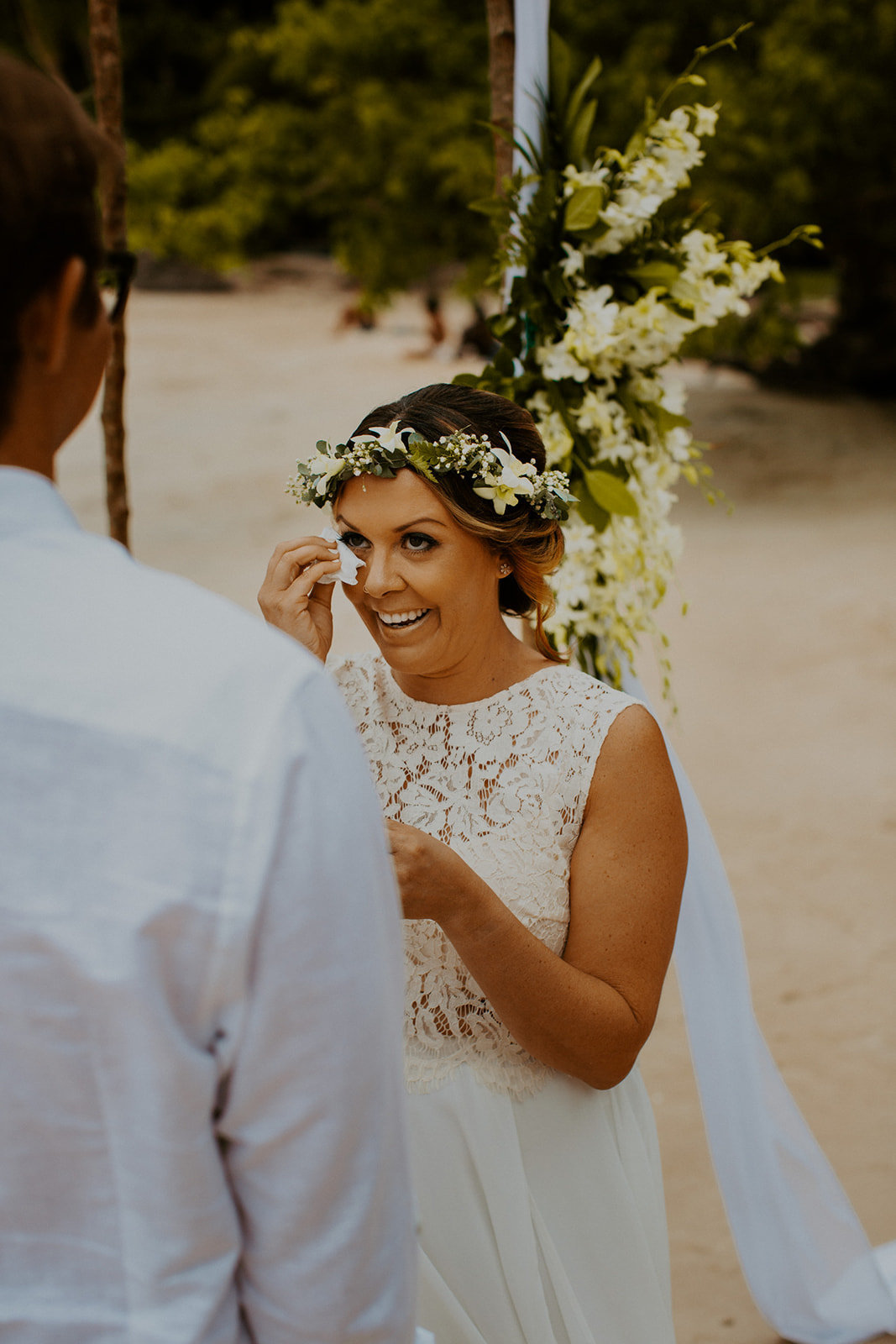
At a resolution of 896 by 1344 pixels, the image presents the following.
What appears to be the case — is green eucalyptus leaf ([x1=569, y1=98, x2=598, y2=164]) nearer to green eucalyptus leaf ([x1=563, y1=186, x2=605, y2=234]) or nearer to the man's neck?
green eucalyptus leaf ([x1=563, y1=186, x2=605, y2=234])

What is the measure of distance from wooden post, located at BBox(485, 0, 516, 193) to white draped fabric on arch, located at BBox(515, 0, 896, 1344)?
0.39 m

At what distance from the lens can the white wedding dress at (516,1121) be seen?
1884mm

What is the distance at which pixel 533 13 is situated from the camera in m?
2.77

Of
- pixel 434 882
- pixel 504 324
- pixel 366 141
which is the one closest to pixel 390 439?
pixel 434 882

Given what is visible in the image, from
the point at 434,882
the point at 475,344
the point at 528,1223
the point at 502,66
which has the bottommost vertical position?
the point at 475,344

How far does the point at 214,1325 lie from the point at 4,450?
27.6 inches

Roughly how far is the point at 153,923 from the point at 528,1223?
1.33 meters

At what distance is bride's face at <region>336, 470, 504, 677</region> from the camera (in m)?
1.96

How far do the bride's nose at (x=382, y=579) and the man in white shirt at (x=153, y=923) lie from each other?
996 mm

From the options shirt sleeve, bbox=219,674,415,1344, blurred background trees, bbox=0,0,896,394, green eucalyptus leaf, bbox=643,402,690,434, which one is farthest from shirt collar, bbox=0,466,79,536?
blurred background trees, bbox=0,0,896,394

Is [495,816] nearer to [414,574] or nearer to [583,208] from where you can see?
[414,574]

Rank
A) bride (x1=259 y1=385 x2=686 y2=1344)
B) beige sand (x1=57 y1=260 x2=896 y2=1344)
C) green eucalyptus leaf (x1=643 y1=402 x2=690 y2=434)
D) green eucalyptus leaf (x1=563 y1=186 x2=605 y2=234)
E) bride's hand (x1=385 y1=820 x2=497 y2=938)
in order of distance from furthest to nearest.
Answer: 1. beige sand (x1=57 y1=260 x2=896 y2=1344)
2. green eucalyptus leaf (x1=643 y1=402 x2=690 y2=434)
3. green eucalyptus leaf (x1=563 y1=186 x2=605 y2=234)
4. bride (x1=259 y1=385 x2=686 y2=1344)
5. bride's hand (x1=385 y1=820 x2=497 y2=938)

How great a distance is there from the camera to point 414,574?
195 centimetres

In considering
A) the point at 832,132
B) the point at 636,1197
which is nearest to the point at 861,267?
the point at 832,132
